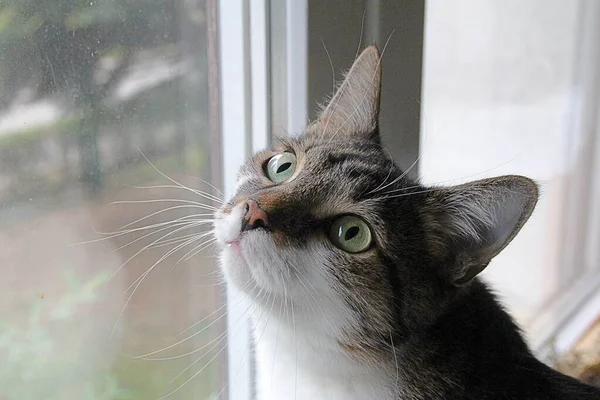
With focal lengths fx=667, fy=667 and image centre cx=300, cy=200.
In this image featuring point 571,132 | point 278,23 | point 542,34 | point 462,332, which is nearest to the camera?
point 462,332

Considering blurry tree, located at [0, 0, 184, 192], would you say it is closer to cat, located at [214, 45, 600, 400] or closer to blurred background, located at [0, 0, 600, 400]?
blurred background, located at [0, 0, 600, 400]

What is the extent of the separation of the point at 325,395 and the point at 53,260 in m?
0.40

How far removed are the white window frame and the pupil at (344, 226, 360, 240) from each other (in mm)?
215

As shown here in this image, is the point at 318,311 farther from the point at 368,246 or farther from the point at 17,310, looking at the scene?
the point at 17,310

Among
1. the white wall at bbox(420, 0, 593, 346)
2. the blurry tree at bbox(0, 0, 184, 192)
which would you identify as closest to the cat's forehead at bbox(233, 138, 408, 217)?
the blurry tree at bbox(0, 0, 184, 192)

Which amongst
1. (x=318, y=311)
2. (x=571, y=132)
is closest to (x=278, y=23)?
(x=318, y=311)

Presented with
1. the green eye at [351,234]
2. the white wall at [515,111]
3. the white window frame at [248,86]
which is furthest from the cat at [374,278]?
the white wall at [515,111]

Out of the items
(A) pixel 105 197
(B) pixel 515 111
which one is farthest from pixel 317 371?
(B) pixel 515 111

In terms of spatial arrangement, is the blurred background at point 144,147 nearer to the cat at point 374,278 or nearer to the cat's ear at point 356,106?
the cat's ear at point 356,106

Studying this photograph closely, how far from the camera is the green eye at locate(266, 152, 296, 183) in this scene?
3.02 ft

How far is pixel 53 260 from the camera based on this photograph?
884 mm

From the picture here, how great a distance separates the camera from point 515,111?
184 cm

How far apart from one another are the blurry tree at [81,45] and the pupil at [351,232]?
36 cm

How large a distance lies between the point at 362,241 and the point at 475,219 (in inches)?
5.4
